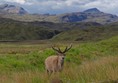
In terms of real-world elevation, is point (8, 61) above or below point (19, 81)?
below

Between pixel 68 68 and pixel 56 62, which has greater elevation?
pixel 68 68

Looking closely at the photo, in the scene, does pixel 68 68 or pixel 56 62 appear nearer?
pixel 68 68

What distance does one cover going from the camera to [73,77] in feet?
32.7

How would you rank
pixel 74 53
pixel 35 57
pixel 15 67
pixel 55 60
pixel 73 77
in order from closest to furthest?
pixel 73 77 → pixel 55 60 → pixel 15 67 → pixel 35 57 → pixel 74 53

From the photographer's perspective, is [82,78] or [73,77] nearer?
[82,78]

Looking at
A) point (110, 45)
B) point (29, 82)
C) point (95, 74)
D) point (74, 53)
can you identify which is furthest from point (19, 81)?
point (110, 45)

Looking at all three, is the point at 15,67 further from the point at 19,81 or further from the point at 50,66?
the point at 19,81

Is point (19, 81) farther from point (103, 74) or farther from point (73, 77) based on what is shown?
point (103, 74)

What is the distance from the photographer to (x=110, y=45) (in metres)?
42.0

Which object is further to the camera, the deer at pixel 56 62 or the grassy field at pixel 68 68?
the deer at pixel 56 62

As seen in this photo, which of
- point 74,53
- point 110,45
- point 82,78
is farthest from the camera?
point 110,45

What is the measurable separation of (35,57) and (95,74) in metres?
17.8

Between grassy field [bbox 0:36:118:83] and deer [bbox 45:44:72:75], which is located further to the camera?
deer [bbox 45:44:72:75]

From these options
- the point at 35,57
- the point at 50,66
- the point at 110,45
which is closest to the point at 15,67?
the point at 35,57
